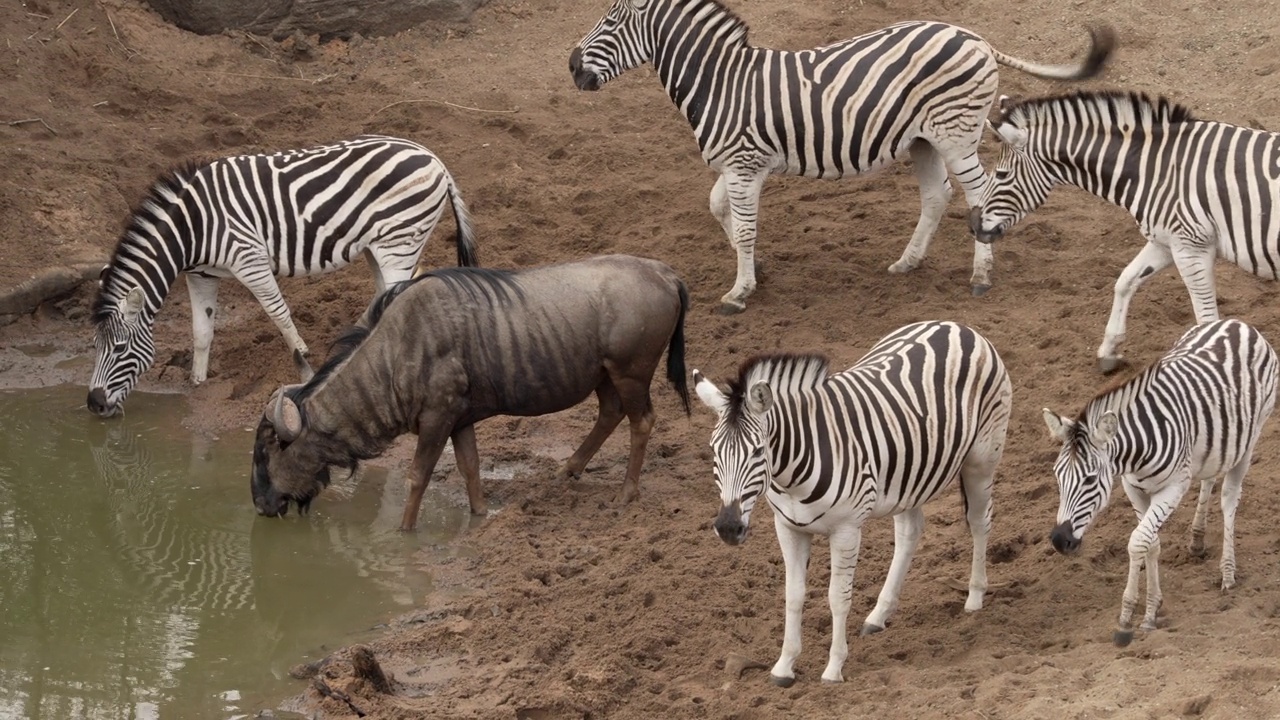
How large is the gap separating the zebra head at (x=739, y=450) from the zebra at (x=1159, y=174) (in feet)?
14.4

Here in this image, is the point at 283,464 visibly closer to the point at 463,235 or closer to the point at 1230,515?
the point at 463,235

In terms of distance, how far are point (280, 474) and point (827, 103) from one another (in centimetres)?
503

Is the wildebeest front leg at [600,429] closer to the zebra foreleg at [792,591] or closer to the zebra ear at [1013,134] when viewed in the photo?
the zebra foreleg at [792,591]

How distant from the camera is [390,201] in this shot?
11.0 meters

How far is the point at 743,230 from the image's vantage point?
11.6m

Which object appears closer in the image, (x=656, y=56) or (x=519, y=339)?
(x=519, y=339)

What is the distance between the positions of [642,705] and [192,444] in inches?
193

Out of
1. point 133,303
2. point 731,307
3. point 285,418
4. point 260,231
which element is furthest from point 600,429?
point 133,303

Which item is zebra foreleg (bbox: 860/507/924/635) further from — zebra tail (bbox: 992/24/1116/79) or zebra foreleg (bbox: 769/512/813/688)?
zebra tail (bbox: 992/24/1116/79)

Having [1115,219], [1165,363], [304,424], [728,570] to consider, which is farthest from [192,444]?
[1115,219]

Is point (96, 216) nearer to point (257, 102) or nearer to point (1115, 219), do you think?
point (257, 102)

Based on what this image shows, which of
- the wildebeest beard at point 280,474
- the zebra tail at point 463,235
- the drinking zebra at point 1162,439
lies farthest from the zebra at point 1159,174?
the wildebeest beard at point 280,474

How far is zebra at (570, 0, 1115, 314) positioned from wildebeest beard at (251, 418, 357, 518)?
148 inches

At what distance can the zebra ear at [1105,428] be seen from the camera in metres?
6.60
